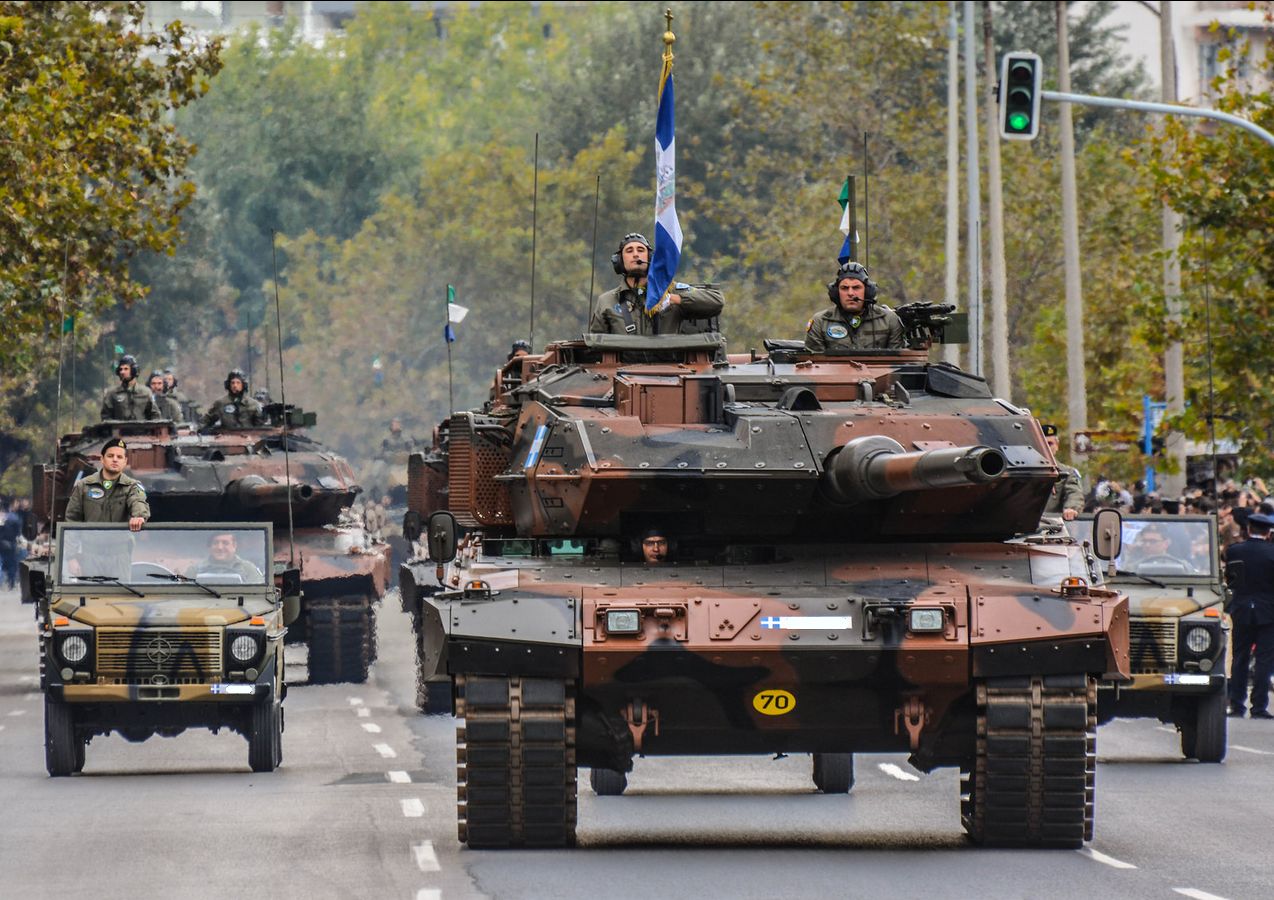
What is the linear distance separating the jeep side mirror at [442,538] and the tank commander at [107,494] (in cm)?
529

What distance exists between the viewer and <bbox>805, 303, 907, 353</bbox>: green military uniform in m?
17.6

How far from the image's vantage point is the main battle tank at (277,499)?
2839cm

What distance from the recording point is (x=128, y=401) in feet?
98.4

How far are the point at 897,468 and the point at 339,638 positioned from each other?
1498 cm

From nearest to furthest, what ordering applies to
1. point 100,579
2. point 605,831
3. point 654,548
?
point 654,548, point 605,831, point 100,579

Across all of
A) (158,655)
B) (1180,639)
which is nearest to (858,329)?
(1180,639)

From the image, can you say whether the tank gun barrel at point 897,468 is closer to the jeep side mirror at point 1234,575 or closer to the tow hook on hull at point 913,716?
the tow hook on hull at point 913,716

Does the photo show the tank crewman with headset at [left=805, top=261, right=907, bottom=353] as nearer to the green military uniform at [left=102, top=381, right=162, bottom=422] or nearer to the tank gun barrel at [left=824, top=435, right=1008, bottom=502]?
the tank gun barrel at [left=824, top=435, right=1008, bottom=502]

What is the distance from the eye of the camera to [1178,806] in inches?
683

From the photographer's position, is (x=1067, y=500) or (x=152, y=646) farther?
(x=1067, y=500)

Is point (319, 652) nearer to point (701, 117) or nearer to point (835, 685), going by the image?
point (835, 685)

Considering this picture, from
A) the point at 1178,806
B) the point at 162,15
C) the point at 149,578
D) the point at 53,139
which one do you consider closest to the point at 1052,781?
the point at 1178,806

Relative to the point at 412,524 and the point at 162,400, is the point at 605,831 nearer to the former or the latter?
the point at 412,524

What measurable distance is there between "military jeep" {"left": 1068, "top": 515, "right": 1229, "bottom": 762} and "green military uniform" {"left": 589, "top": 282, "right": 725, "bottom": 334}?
165 inches
